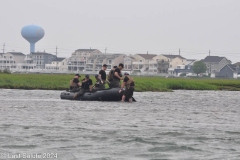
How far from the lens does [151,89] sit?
217 feet

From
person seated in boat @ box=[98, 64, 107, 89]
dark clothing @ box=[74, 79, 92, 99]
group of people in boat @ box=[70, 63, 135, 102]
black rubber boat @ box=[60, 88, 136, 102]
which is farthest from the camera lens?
dark clothing @ box=[74, 79, 92, 99]

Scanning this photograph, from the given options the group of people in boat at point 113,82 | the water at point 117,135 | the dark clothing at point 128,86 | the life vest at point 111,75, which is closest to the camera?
the water at point 117,135

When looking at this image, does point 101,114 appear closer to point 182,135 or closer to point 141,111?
point 141,111

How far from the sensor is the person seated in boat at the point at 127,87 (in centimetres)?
3728

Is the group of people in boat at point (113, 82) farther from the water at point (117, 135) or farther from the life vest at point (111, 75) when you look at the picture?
the water at point (117, 135)

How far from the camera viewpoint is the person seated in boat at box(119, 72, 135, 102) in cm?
3728

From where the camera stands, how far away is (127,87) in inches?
1478

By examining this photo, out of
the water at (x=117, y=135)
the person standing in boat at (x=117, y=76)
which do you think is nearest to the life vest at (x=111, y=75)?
the person standing in boat at (x=117, y=76)

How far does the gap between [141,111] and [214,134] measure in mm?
10137

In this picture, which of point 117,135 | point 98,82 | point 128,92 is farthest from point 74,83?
point 117,135

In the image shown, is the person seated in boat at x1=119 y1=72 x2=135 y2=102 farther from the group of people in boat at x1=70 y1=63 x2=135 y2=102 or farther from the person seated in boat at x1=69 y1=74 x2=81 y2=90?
the person seated in boat at x1=69 y1=74 x2=81 y2=90

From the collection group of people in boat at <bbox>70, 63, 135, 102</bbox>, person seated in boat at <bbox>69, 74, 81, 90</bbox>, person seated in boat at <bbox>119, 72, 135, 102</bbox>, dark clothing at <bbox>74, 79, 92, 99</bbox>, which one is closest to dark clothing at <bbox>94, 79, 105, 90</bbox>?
group of people in boat at <bbox>70, 63, 135, 102</bbox>

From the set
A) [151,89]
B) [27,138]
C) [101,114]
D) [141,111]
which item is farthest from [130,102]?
[151,89]

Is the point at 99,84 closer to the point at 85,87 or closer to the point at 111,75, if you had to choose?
the point at 85,87
